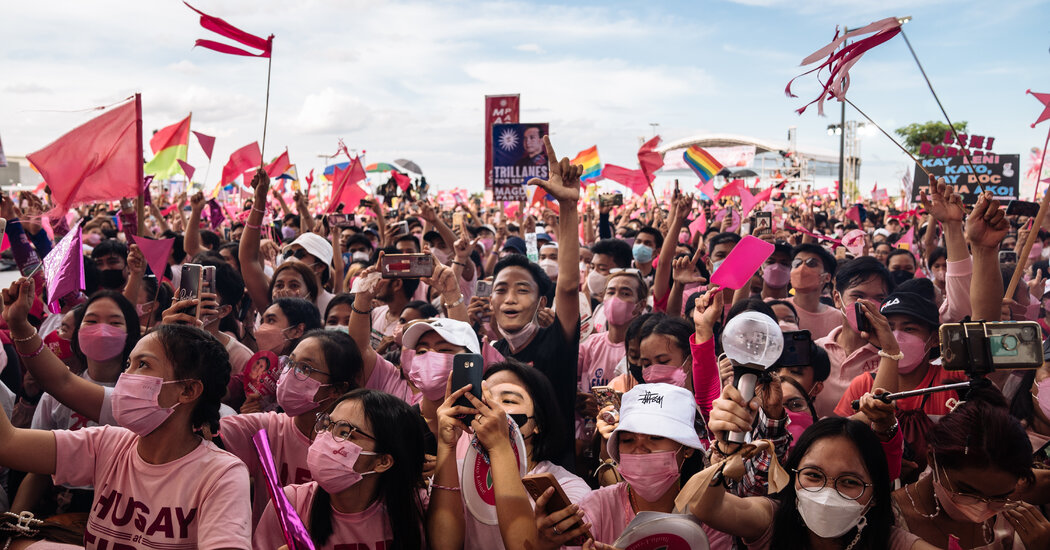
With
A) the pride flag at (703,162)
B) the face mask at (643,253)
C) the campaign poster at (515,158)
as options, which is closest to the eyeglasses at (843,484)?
the face mask at (643,253)

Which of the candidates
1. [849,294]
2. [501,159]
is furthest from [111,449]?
[501,159]

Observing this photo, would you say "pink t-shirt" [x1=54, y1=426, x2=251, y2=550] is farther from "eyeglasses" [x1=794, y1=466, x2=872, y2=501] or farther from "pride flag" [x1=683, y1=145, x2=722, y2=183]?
"pride flag" [x1=683, y1=145, x2=722, y2=183]

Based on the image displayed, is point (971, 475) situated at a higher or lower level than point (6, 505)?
higher

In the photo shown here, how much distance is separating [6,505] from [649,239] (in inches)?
203

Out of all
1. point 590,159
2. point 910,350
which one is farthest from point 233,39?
point 590,159

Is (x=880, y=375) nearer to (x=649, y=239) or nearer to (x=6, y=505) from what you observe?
(x=6, y=505)

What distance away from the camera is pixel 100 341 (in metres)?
3.62

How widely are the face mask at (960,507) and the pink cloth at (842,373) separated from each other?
1234mm

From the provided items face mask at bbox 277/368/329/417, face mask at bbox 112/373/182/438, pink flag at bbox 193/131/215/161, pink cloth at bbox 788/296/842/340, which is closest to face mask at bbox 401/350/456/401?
face mask at bbox 277/368/329/417

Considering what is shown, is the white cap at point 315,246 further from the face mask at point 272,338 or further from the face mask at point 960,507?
the face mask at point 960,507

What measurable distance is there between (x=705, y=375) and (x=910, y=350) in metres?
1.32

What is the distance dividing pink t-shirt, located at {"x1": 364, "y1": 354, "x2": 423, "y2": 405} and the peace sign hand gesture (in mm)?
1181

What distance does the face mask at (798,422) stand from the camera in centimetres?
313

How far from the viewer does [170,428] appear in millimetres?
2574
